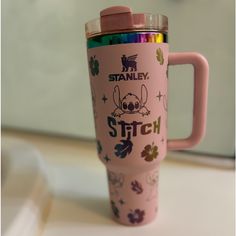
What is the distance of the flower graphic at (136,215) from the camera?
0.30m

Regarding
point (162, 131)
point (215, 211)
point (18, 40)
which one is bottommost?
point (215, 211)

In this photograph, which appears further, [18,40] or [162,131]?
[18,40]

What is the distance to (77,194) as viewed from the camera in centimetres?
35

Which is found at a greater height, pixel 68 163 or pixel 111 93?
pixel 111 93

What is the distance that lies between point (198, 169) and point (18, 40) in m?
0.34

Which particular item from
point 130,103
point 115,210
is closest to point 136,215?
point 115,210

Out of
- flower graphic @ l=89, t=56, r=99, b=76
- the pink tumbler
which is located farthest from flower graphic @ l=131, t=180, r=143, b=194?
flower graphic @ l=89, t=56, r=99, b=76

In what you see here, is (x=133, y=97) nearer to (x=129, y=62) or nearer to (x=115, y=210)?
(x=129, y=62)


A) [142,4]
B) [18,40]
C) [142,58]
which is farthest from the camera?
[18,40]

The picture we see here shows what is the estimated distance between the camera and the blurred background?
35 cm

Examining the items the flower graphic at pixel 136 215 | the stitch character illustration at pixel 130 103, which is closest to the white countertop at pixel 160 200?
the flower graphic at pixel 136 215

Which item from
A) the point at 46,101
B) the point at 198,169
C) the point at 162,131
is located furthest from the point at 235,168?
the point at 46,101

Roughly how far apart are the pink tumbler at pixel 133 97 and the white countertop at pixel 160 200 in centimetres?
3

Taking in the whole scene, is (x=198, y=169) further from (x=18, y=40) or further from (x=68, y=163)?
(x=18, y=40)
